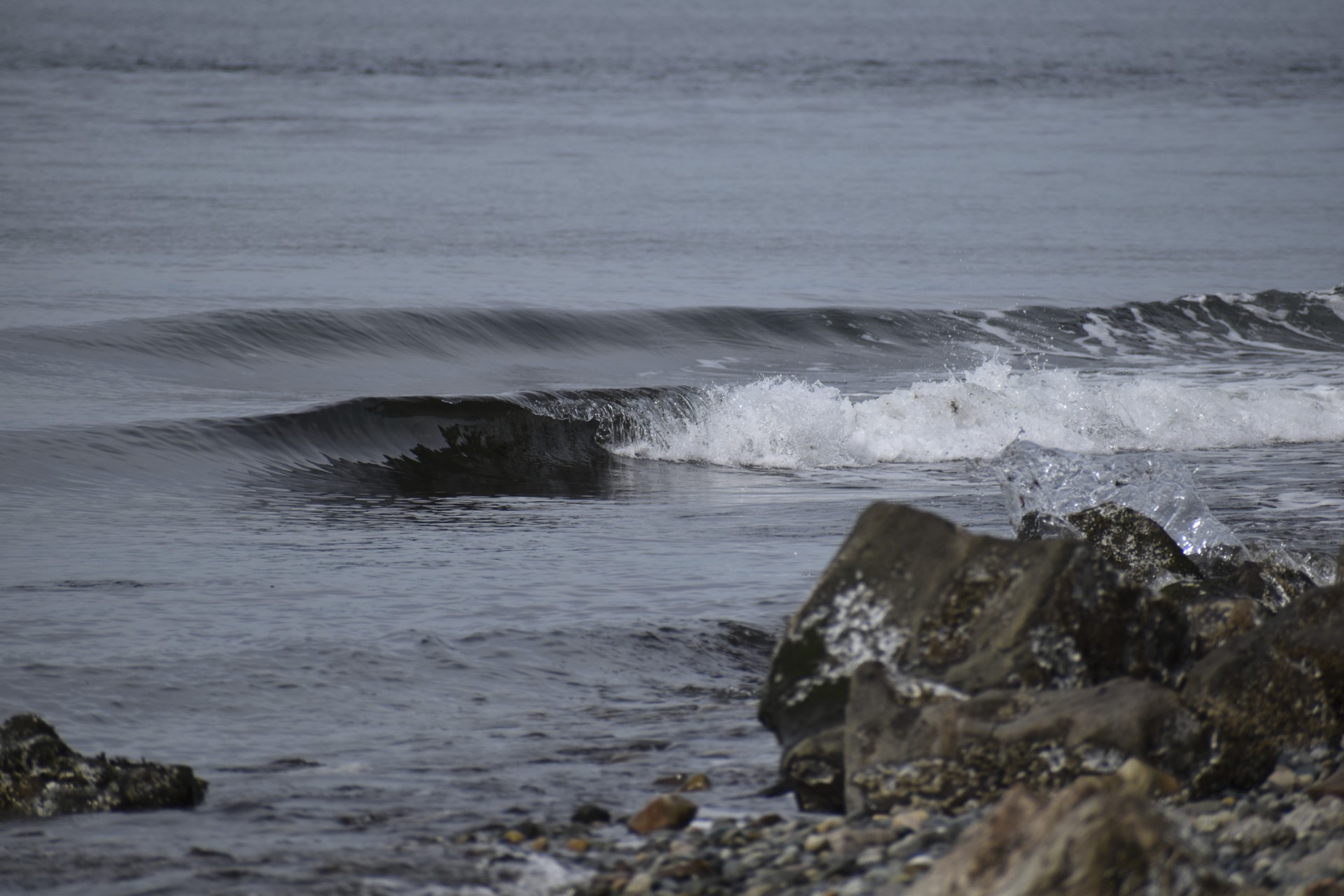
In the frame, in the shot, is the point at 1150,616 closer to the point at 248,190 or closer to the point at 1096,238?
the point at 1096,238

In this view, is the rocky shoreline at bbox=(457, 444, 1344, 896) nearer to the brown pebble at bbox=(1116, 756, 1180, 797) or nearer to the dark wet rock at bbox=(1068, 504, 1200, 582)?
the brown pebble at bbox=(1116, 756, 1180, 797)

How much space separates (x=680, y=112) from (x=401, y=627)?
3696 cm

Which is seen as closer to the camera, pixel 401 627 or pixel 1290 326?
pixel 401 627

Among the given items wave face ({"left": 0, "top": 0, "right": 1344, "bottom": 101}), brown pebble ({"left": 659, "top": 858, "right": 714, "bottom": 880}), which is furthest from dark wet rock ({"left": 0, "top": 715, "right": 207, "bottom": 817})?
wave face ({"left": 0, "top": 0, "right": 1344, "bottom": 101})

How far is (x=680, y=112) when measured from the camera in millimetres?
42094

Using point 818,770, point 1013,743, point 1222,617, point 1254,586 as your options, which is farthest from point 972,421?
point 1013,743

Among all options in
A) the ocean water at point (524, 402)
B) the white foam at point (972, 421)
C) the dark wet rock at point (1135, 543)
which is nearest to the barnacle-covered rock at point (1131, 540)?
the dark wet rock at point (1135, 543)

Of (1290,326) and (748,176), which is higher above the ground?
(748,176)

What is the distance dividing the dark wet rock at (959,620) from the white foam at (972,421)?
7.52 metres

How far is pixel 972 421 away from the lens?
13484 mm

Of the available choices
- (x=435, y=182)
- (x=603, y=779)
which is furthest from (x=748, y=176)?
(x=603, y=779)

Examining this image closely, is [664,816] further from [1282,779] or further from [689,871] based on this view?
[1282,779]

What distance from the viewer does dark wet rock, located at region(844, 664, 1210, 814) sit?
3941 mm

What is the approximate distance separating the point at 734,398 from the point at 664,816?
9405mm
